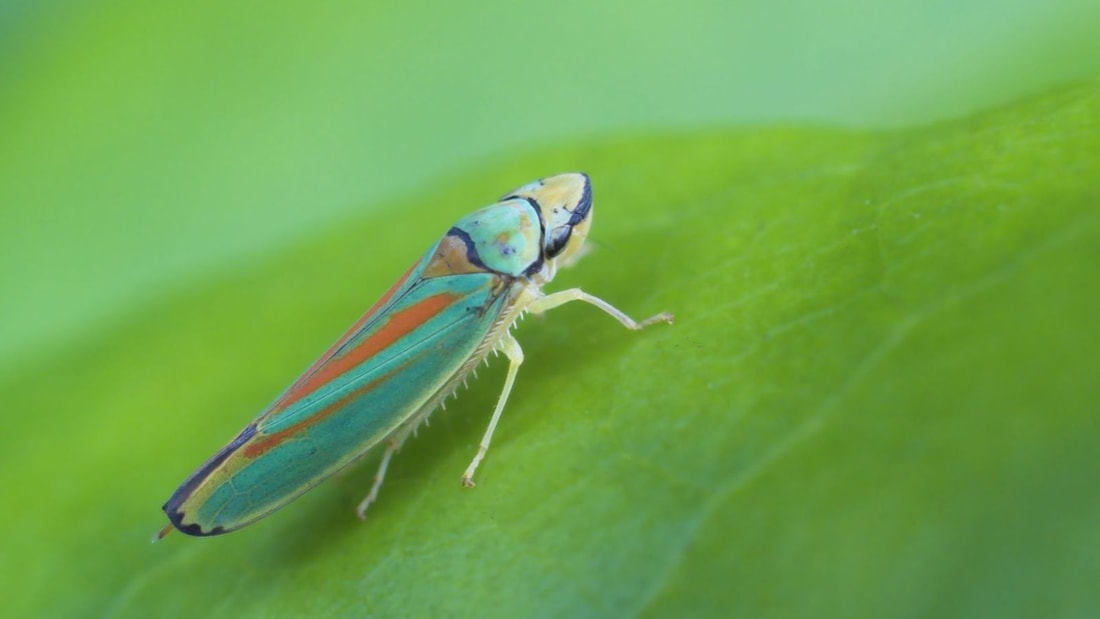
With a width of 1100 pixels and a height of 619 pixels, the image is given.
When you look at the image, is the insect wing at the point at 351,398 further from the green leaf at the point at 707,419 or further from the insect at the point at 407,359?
the green leaf at the point at 707,419

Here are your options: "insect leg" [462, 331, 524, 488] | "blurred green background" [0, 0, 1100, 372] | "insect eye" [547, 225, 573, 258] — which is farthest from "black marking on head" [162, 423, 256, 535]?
"blurred green background" [0, 0, 1100, 372]

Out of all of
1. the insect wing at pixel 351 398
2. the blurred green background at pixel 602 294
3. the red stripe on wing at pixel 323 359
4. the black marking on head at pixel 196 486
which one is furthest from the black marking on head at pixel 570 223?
the black marking on head at pixel 196 486

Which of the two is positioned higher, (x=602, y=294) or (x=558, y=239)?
(x=558, y=239)

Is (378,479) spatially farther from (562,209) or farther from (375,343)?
(562,209)

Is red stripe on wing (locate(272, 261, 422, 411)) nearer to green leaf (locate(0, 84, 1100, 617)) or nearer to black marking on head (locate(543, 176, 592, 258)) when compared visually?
green leaf (locate(0, 84, 1100, 617))

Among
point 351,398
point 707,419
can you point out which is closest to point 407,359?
point 351,398
